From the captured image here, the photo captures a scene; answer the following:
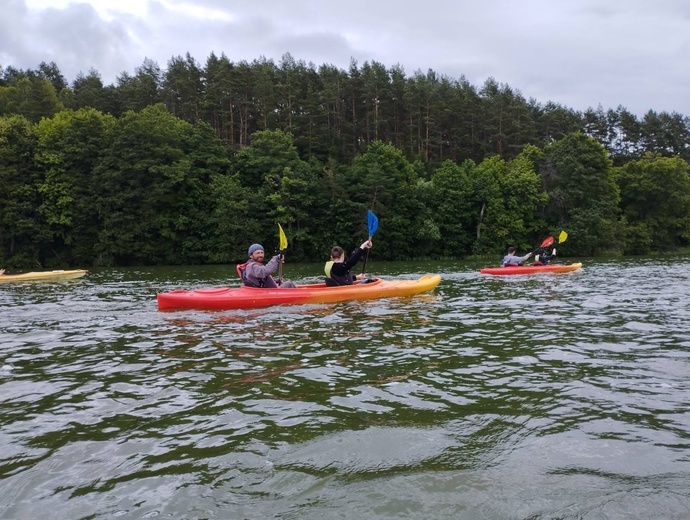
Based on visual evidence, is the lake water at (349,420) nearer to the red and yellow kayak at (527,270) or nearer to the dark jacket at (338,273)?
the dark jacket at (338,273)

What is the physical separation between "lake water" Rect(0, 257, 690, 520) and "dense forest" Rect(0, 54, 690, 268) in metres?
26.2

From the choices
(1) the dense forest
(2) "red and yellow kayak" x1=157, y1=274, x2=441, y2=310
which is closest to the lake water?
(2) "red and yellow kayak" x1=157, y1=274, x2=441, y2=310

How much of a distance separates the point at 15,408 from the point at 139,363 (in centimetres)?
163

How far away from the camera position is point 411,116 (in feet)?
158

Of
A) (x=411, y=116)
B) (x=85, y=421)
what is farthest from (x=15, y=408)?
(x=411, y=116)

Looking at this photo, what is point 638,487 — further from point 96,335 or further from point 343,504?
point 96,335

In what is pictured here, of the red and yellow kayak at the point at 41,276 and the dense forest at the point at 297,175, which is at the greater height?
the dense forest at the point at 297,175

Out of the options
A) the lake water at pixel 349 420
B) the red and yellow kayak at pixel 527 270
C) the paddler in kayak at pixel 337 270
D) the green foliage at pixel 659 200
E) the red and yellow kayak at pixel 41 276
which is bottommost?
the lake water at pixel 349 420

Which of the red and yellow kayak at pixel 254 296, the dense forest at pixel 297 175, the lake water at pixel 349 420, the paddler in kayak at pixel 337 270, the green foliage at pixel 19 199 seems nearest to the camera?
the lake water at pixel 349 420

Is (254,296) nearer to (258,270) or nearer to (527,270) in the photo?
(258,270)

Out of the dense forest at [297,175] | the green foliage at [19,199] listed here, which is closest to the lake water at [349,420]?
the dense forest at [297,175]

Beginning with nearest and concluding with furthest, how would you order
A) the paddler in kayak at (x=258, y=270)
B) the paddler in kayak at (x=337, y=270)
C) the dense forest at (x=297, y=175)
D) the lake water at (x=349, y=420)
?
the lake water at (x=349, y=420)
the paddler in kayak at (x=258, y=270)
the paddler in kayak at (x=337, y=270)
the dense forest at (x=297, y=175)

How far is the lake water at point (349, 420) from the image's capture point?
9.63 feet

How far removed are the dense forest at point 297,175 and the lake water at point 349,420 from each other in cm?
2617
